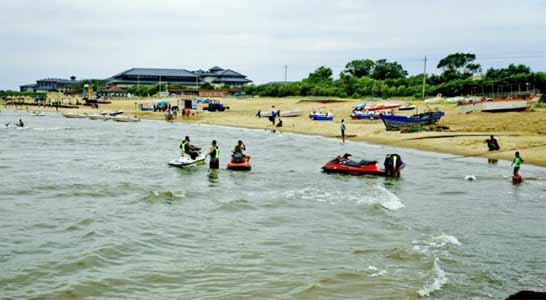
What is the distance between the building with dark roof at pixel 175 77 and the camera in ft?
478

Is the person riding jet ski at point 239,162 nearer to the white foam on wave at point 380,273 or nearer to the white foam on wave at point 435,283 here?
the white foam on wave at point 435,283

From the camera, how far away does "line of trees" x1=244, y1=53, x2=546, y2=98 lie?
2847 inches

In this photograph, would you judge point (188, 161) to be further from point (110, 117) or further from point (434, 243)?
point (110, 117)

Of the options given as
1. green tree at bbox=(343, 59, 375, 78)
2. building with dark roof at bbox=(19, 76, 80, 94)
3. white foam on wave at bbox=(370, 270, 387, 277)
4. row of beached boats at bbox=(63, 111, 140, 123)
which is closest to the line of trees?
green tree at bbox=(343, 59, 375, 78)

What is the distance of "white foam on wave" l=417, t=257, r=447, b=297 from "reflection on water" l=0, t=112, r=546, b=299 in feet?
0.08

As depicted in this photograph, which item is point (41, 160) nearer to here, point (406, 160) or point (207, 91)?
point (406, 160)

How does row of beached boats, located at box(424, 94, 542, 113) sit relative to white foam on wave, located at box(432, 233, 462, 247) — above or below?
above

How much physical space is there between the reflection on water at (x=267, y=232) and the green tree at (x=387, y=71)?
78.6 metres

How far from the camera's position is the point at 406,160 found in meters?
34.6

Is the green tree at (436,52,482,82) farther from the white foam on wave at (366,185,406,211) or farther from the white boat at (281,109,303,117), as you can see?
the white foam on wave at (366,185,406,211)

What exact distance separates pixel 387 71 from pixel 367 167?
84.6m

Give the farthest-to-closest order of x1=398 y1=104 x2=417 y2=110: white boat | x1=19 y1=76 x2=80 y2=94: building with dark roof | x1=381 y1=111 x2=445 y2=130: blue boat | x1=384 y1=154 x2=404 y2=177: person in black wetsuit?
x1=19 y1=76 x2=80 y2=94: building with dark roof < x1=398 y1=104 x2=417 y2=110: white boat < x1=381 y1=111 x2=445 y2=130: blue boat < x1=384 y1=154 x2=404 y2=177: person in black wetsuit

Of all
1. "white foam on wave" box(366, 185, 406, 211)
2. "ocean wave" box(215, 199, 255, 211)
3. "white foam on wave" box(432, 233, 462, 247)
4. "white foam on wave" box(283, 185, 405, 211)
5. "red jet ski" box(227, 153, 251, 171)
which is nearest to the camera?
"white foam on wave" box(432, 233, 462, 247)

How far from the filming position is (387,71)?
10994 centimetres
